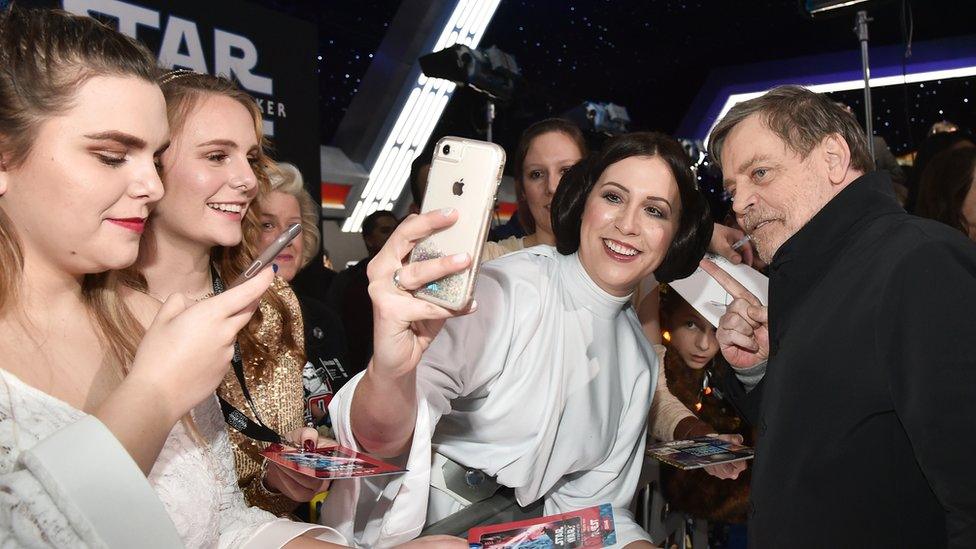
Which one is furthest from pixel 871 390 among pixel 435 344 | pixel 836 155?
pixel 435 344

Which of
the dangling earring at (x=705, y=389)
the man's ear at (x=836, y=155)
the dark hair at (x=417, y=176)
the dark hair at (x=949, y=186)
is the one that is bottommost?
the dark hair at (x=417, y=176)

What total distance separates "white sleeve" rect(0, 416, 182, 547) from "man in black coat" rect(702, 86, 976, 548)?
1.25m

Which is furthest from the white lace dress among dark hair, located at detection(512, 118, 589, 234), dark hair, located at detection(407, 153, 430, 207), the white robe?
dark hair, located at detection(407, 153, 430, 207)

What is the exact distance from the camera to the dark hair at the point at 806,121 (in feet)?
6.13

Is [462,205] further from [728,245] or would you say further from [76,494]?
[728,245]

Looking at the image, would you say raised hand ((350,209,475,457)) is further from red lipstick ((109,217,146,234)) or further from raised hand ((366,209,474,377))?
red lipstick ((109,217,146,234))

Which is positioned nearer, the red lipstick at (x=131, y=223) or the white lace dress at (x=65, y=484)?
the white lace dress at (x=65, y=484)

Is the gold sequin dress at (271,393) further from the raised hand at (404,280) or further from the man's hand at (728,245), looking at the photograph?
the man's hand at (728,245)

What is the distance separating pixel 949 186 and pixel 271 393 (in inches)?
112

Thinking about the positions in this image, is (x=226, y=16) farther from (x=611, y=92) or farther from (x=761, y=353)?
(x=611, y=92)

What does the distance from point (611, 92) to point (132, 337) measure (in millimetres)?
10047

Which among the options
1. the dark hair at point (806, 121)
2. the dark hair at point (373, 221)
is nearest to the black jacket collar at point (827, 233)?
the dark hair at point (806, 121)

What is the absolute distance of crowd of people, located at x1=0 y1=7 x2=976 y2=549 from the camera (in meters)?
1.19

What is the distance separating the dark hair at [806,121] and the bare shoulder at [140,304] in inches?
57.7
